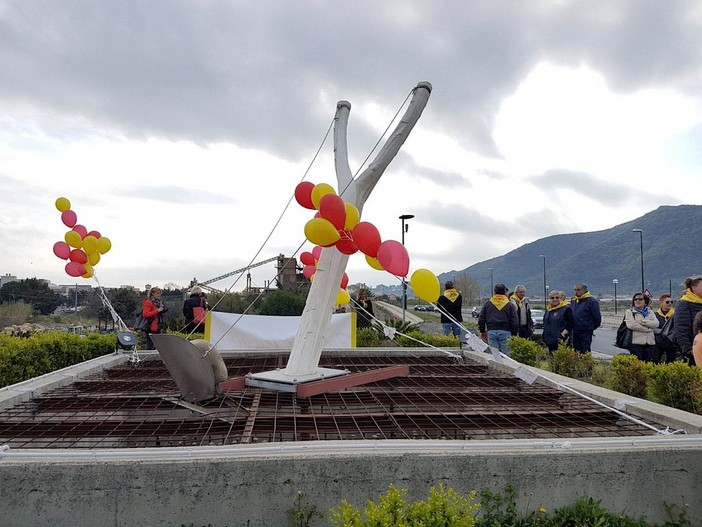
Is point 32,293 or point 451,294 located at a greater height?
point 32,293

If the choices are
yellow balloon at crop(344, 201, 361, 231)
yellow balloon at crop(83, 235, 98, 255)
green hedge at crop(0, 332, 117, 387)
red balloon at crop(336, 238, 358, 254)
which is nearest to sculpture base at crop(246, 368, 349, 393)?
red balloon at crop(336, 238, 358, 254)

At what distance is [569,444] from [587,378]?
5.10m

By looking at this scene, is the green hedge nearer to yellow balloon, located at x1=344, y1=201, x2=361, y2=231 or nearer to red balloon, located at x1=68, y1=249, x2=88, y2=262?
red balloon, located at x1=68, y1=249, x2=88, y2=262

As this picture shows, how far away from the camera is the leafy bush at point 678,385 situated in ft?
17.6

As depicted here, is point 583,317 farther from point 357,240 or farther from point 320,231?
point 320,231

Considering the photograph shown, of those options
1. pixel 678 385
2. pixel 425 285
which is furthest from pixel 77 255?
pixel 678 385

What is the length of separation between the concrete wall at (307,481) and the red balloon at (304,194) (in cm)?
336

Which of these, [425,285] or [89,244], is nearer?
[425,285]

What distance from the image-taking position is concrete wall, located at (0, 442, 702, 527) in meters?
3.01

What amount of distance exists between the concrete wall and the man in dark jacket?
5655 millimetres

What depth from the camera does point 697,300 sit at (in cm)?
621

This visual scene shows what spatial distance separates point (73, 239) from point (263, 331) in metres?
3.77

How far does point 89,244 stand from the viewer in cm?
878

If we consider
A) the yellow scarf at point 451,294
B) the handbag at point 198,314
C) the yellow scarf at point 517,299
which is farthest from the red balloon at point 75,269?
the yellow scarf at point 517,299
